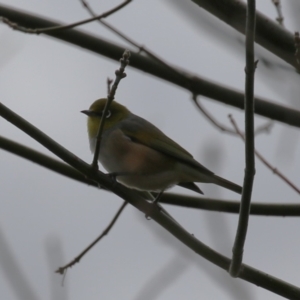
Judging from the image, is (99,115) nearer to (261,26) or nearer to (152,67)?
(152,67)

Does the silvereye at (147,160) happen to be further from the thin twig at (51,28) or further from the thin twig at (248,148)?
the thin twig at (248,148)

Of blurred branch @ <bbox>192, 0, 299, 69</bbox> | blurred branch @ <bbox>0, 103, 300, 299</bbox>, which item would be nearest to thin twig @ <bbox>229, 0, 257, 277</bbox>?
blurred branch @ <bbox>0, 103, 300, 299</bbox>

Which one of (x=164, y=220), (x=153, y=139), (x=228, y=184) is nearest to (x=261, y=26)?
(x=228, y=184)

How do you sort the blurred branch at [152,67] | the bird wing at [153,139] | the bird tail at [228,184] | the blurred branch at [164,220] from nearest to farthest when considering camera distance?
the blurred branch at [164,220], the blurred branch at [152,67], the bird tail at [228,184], the bird wing at [153,139]

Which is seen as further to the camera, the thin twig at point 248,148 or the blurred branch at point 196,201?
the blurred branch at point 196,201

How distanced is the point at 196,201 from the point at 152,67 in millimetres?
1275

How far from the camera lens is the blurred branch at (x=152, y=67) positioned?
564 centimetres

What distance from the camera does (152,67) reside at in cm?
576

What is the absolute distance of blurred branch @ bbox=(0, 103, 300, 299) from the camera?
4.20 metres

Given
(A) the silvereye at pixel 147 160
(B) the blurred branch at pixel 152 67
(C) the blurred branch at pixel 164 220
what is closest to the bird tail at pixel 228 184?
Answer: (A) the silvereye at pixel 147 160

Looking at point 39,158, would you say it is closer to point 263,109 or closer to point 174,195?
point 174,195

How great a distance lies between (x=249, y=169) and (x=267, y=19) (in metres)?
1.86

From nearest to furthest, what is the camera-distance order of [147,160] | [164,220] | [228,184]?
[164,220]
[228,184]
[147,160]

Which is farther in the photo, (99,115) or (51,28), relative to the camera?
(99,115)
